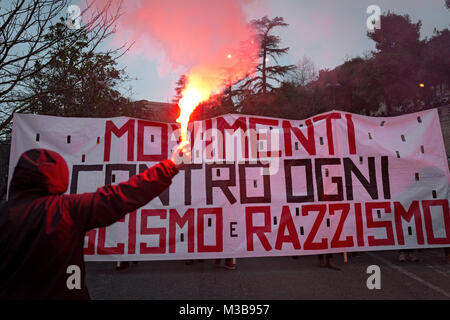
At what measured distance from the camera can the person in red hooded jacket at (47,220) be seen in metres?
1.59

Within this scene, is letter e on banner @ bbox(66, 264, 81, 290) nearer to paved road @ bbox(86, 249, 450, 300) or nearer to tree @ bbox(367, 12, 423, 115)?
paved road @ bbox(86, 249, 450, 300)

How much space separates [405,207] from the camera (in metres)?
5.20

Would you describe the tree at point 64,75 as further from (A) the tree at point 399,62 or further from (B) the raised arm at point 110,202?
(A) the tree at point 399,62

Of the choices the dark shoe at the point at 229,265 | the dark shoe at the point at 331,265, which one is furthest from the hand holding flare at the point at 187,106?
the dark shoe at the point at 331,265

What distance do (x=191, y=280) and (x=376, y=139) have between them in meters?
4.20

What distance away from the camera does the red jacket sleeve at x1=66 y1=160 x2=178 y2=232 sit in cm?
173

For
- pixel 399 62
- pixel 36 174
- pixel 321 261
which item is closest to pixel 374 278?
pixel 321 261

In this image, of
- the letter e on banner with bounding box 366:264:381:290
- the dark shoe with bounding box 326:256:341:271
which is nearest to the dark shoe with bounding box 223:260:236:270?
the dark shoe with bounding box 326:256:341:271

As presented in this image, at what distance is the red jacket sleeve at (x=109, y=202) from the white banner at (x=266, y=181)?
335 cm

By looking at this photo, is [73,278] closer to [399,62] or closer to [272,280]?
[272,280]
